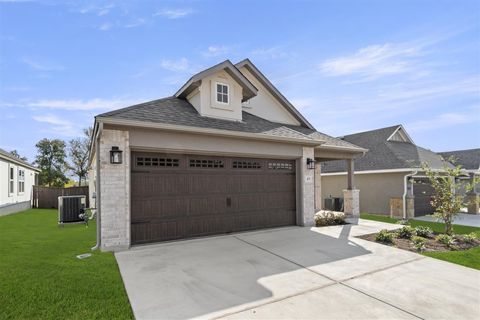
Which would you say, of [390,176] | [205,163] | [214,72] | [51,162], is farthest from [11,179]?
[390,176]

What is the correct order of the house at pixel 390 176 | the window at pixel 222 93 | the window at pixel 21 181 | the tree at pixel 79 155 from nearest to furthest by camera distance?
the window at pixel 222 93 < the house at pixel 390 176 < the window at pixel 21 181 < the tree at pixel 79 155

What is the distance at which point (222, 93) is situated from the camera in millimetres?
9039

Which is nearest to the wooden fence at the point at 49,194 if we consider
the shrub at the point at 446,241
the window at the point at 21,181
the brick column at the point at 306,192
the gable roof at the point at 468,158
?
the window at the point at 21,181

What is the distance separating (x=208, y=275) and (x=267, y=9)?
8674 mm

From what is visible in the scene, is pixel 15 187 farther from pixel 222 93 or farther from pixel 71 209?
pixel 222 93

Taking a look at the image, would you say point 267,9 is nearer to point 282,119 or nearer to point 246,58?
point 246,58

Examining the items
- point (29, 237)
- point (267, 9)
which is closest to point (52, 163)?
point (29, 237)

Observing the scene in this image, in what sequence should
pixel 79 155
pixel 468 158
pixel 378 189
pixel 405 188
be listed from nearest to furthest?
pixel 405 188 < pixel 378 189 < pixel 468 158 < pixel 79 155

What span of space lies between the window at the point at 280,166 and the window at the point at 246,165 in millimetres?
509

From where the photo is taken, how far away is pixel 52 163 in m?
29.2

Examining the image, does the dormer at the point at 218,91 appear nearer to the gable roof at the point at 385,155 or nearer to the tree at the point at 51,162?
the gable roof at the point at 385,155

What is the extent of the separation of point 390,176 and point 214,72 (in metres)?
11.6

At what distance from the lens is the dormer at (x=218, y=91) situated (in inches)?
340

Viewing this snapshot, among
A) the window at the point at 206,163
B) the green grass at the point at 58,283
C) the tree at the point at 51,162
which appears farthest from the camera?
the tree at the point at 51,162
